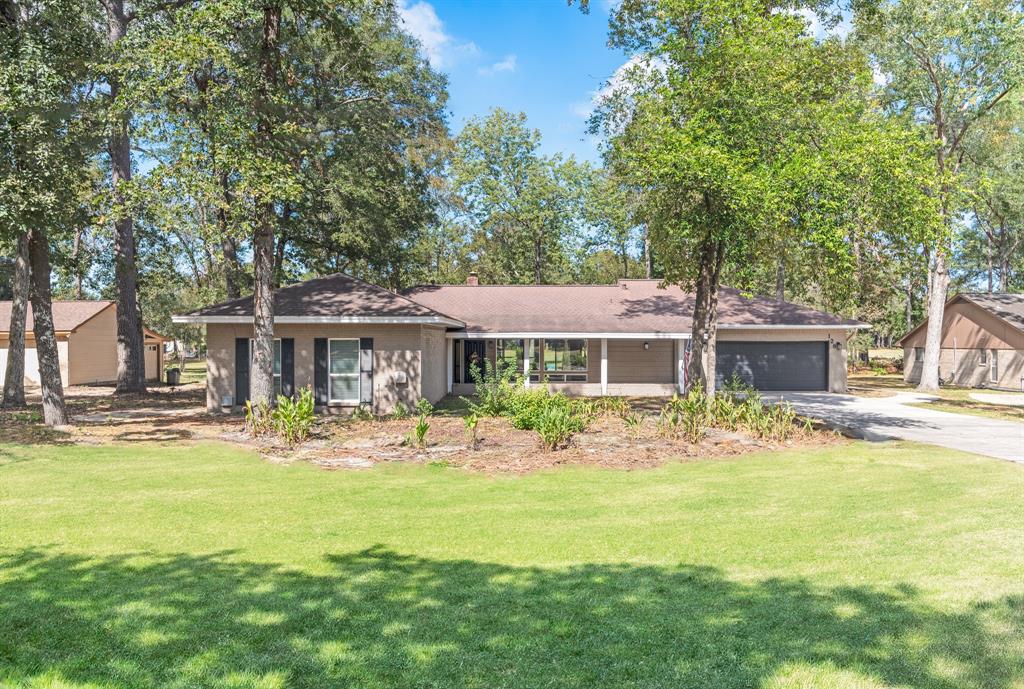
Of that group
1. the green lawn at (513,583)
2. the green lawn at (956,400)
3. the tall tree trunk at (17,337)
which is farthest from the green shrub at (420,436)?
the green lawn at (956,400)

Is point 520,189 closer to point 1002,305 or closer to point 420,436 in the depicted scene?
point 1002,305

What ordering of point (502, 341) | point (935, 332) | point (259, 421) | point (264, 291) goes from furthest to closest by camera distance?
point (502, 341), point (935, 332), point (264, 291), point (259, 421)

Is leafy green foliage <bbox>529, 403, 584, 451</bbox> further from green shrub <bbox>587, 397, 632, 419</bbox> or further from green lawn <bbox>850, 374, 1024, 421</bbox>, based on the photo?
green lawn <bbox>850, 374, 1024, 421</bbox>

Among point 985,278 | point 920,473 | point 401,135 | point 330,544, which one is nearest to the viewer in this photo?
point 330,544

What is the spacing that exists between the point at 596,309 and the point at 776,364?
24.6ft

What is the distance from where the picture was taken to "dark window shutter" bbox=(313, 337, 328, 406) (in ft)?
60.1

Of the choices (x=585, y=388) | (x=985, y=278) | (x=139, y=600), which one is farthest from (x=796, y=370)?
(x=985, y=278)

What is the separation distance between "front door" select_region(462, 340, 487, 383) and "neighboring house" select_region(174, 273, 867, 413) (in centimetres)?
5

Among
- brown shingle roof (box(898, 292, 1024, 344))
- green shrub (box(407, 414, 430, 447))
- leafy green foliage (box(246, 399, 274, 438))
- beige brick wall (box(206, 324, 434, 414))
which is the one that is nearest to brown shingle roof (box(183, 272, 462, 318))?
beige brick wall (box(206, 324, 434, 414))

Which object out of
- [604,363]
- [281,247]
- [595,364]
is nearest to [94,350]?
[281,247]

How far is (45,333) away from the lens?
14094 millimetres

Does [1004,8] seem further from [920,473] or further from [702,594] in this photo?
[702,594]

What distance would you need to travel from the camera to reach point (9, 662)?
366 cm

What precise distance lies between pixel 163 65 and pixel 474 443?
9.34m
